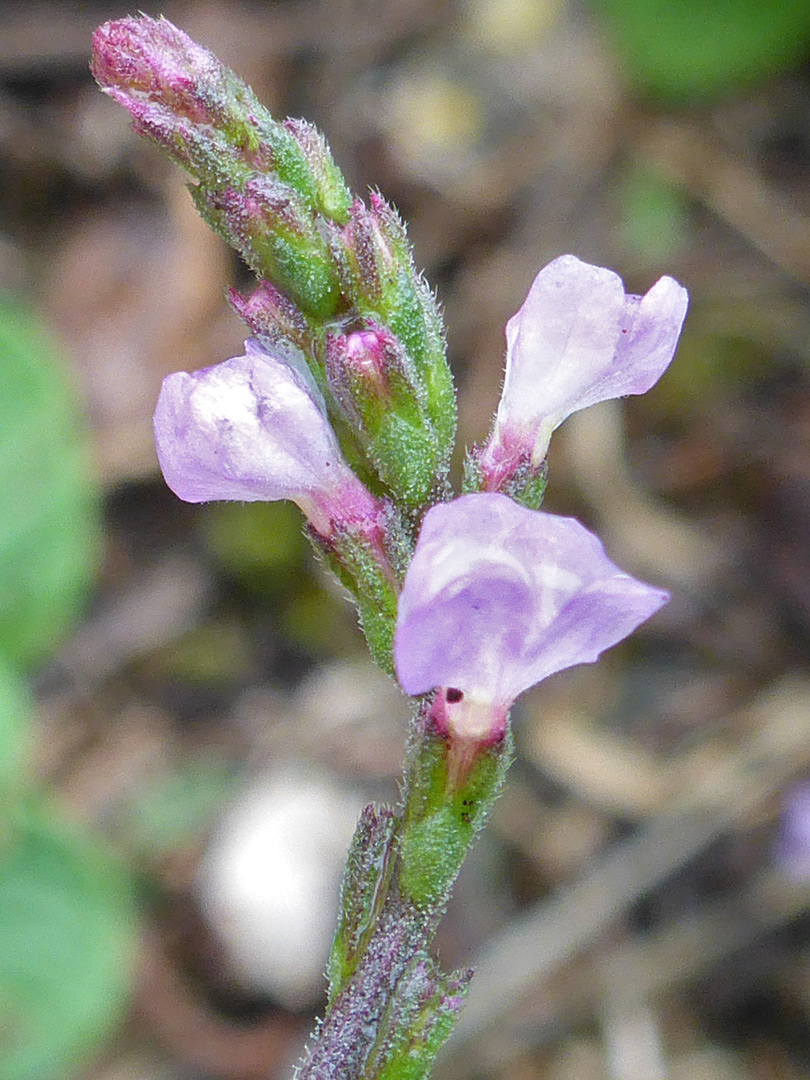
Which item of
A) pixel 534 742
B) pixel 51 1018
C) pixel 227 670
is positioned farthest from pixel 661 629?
pixel 51 1018

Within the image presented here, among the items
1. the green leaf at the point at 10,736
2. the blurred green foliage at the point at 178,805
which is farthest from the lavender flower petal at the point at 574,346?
the blurred green foliage at the point at 178,805

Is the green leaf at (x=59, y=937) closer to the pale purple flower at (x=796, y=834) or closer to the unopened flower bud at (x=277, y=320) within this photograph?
the pale purple flower at (x=796, y=834)

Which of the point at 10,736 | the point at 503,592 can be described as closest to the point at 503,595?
the point at 503,592

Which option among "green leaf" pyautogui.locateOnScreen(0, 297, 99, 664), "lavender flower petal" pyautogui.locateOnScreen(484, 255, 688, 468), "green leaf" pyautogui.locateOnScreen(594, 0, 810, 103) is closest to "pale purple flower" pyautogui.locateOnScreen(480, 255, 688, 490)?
"lavender flower petal" pyautogui.locateOnScreen(484, 255, 688, 468)

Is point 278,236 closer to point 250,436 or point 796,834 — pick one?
point 250,436

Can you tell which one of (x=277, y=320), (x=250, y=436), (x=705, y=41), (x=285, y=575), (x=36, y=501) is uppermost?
(x=705, y=41)

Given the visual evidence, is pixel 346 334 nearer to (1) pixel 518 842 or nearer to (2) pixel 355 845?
(2) pixel 355 845

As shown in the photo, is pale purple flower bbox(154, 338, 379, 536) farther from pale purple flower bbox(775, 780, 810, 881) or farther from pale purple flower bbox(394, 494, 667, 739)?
pale purple flower bbox(775, 780, 810, 881)
